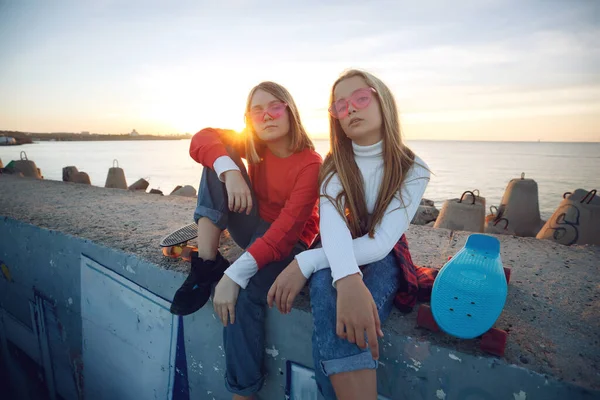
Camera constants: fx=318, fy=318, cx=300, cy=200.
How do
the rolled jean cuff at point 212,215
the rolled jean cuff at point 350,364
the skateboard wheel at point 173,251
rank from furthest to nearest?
the skateboard wheel at point 173,251 → the rolled jean cuff at point 212,215 → the rolled jean cuff at point 350,364

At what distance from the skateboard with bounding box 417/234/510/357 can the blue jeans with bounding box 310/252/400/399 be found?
0.24 m

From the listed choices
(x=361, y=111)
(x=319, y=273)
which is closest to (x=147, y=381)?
(x=319, y=273)

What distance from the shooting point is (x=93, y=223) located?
11.4 ft

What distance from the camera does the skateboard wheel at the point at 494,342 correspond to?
1.38 metres

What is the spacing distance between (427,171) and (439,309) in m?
0.76

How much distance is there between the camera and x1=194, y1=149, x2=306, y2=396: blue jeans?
1765 mm

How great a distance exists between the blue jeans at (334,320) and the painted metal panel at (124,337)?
1403mm

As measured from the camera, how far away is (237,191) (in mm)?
1950

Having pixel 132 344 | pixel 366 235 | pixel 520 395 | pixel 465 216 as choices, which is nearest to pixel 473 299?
pixel 520 395

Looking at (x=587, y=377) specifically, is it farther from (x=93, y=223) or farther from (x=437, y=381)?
(x=93, y=223)

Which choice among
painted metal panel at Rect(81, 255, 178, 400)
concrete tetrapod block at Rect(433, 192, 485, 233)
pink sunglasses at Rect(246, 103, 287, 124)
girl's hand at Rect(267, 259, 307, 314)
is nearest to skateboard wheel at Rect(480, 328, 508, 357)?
girl's hand at Rect(267, 259, 307, 314)

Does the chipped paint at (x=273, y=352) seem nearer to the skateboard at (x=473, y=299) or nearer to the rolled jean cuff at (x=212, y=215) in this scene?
the rolled jean cuff at (x=212, y=215)

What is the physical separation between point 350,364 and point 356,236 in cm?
73

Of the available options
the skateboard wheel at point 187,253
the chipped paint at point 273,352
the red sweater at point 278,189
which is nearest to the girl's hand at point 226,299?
the red sweater at point 278,189
